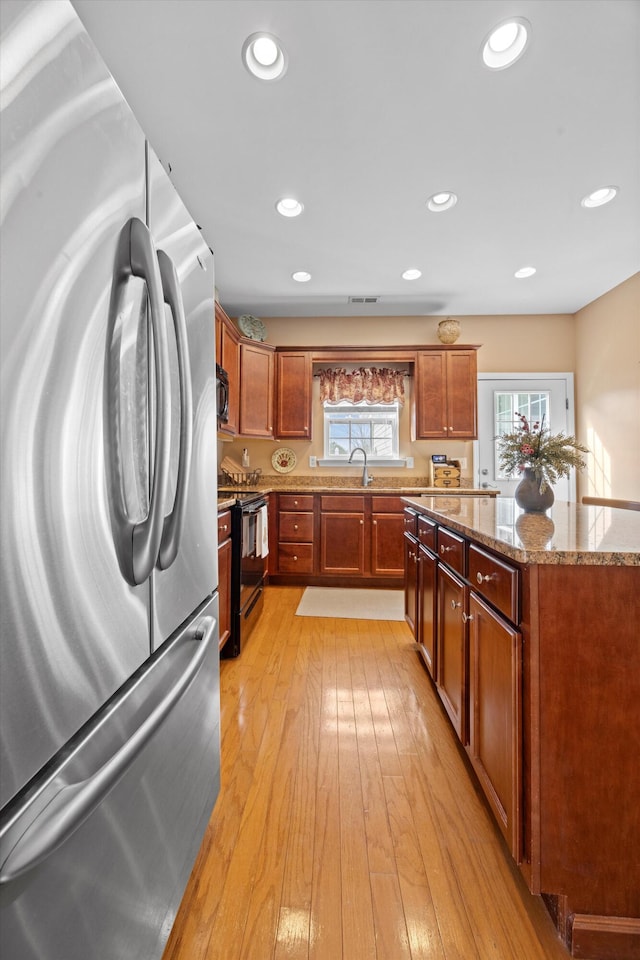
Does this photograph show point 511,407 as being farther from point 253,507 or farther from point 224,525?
point 224,525

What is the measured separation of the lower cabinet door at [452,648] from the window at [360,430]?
3.04m

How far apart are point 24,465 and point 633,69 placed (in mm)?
2925

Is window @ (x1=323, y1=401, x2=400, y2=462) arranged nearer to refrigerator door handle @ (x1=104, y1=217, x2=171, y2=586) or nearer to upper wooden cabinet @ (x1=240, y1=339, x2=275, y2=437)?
upper wooden cabinet @ (x1=240, y1=339, x2=275, y2=437)

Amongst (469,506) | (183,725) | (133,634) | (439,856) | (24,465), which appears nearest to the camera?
(24,465)

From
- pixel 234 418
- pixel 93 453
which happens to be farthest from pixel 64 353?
pixel 234 418

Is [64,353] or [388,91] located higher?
[388,91]

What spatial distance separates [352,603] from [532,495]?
7.14 ft

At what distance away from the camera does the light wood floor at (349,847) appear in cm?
99

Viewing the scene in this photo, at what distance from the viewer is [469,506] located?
2051 mm

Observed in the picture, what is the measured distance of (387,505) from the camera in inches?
159

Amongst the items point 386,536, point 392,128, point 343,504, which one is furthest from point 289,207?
point 386,536

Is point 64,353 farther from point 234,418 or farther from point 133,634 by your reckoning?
point 234,418

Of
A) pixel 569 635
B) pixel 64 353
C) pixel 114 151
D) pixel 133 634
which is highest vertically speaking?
pixel 114 151

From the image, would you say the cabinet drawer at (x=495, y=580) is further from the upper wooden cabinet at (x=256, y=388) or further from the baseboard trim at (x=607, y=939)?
the upper wooden cabinet at (x=256, y=388)
